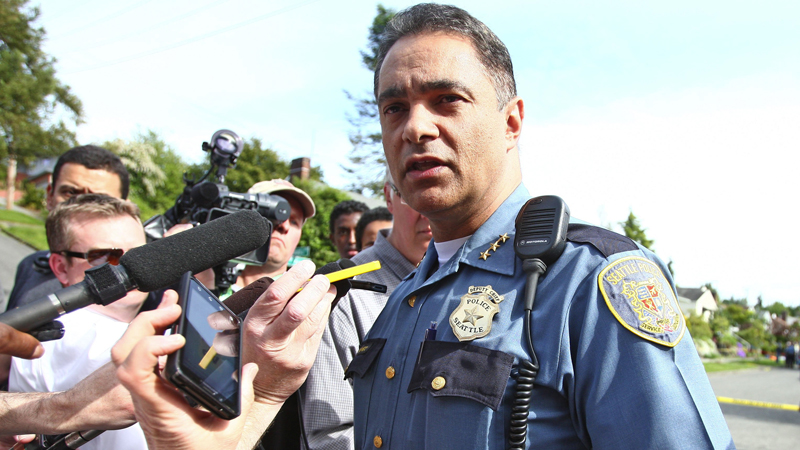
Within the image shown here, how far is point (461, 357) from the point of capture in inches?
56.1

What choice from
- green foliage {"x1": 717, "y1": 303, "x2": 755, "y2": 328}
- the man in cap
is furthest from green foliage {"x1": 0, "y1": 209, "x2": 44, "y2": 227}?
green foliage {"x1": 717, "y1": 303, "x2": 755, "y2": 328}

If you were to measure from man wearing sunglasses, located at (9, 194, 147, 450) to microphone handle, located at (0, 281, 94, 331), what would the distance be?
838mm

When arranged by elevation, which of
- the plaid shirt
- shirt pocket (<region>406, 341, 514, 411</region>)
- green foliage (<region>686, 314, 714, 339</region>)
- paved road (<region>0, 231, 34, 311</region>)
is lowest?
green foliage (<region>686, 314, 714, 339</region>)

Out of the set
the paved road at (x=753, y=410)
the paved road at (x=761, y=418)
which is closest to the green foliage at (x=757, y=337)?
the paved road at (x=753, y=410)

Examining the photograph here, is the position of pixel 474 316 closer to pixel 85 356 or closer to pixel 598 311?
pixel 598 311

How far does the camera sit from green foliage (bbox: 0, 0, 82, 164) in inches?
1096

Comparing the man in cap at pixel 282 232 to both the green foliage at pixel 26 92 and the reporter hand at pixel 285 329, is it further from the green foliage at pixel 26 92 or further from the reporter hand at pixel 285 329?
the green foliage at pixel 26 92

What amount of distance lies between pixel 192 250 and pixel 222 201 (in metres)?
1.51

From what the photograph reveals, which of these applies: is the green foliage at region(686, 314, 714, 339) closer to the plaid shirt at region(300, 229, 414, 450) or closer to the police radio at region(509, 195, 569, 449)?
the plaid shirt at region(300, 229, 414, 450)

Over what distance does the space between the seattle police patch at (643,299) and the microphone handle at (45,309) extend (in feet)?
4.08

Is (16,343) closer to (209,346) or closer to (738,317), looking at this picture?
(209,346)

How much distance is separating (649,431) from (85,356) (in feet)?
6.92

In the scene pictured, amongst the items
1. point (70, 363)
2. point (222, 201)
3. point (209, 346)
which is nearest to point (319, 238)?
point (222, 201)

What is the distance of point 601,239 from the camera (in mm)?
1408
